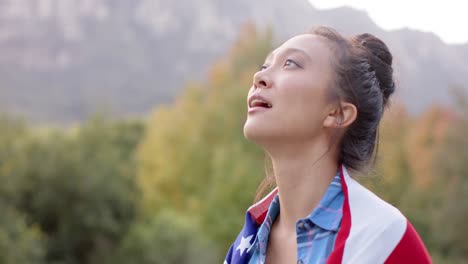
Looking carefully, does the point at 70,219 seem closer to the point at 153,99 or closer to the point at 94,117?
the point at 94,117

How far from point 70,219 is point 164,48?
62.9 meters

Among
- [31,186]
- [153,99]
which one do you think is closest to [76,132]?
[31,186]

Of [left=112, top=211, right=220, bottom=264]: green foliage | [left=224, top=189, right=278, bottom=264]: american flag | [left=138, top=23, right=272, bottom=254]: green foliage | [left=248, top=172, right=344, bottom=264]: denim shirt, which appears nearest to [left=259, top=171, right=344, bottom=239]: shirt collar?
[left=248, top=172, right=344, bottom=264]: denim shirt

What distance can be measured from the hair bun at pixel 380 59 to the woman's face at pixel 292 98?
13 cm

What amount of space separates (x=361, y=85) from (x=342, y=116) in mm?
104

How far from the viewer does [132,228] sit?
789 inches

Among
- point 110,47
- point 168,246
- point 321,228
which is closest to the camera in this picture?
point 321,228

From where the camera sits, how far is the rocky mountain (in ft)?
213

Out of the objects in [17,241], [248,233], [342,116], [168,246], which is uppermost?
[342,116]

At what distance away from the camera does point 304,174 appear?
2057 millimetres

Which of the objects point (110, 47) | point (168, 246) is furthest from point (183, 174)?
point (110, 47)

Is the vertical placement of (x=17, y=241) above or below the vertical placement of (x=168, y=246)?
above

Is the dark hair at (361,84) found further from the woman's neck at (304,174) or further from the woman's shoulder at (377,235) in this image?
the woman's shoulder at (377,235)

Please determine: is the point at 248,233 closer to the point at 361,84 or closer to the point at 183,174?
the point at 361,84
